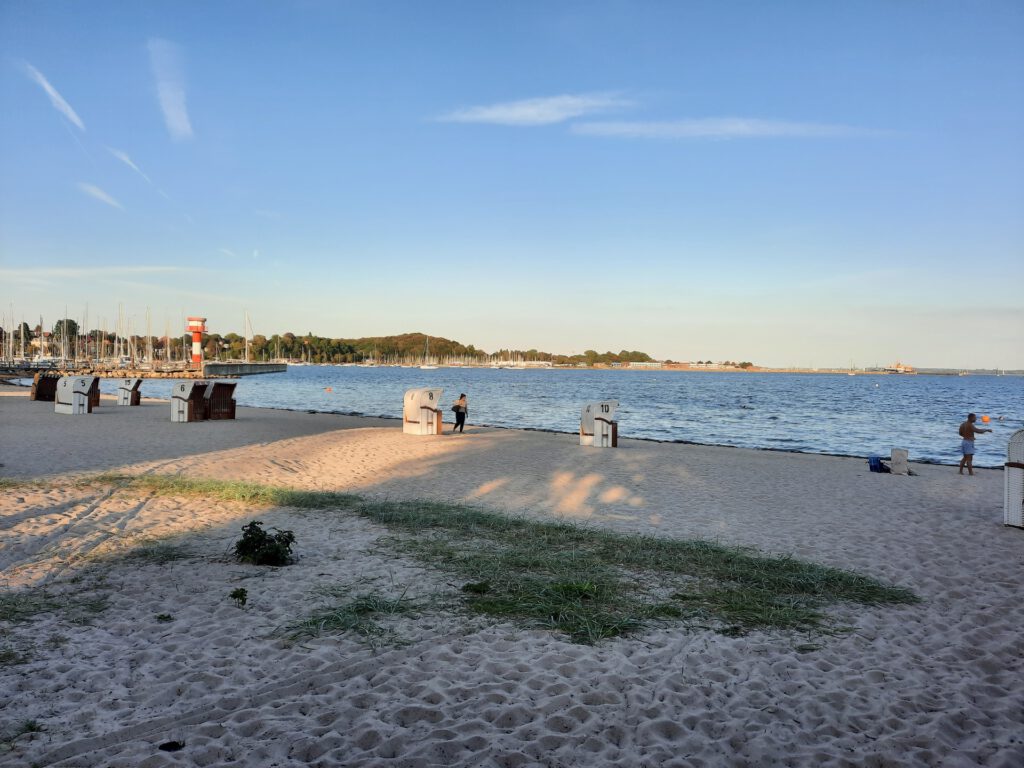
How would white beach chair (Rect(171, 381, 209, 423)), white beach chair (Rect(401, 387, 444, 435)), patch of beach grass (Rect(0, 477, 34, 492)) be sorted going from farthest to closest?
white beach chair (Rect(171, 381, 209, 423)) < white beach chair (Rect(401, 387, 444, 435)) < patch of beach grass (Rect(0, 477, 34, 492))

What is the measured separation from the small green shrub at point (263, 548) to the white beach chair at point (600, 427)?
14.3m

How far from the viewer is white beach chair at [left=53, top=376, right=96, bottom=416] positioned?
86.3 ft

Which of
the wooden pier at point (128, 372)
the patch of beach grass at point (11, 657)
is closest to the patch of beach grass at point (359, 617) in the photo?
the patch of beach grass at point (11, 657)

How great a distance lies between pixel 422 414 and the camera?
22.8 m

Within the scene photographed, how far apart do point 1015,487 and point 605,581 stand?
23.8 feet

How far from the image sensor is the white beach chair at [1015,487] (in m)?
9.63

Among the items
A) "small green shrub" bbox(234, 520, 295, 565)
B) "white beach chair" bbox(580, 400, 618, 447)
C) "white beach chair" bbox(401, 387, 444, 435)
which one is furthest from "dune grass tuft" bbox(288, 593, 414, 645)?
"white beach chair" bbox(401, 387, 444, 435)

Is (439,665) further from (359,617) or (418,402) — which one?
(418,402)

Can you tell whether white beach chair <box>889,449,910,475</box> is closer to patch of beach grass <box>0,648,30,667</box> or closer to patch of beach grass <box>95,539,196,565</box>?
patch of beach grass <box>95,539,196,565</box>

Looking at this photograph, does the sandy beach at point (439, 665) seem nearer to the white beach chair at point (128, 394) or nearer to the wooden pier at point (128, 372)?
the white beach chair at point (128, 394)

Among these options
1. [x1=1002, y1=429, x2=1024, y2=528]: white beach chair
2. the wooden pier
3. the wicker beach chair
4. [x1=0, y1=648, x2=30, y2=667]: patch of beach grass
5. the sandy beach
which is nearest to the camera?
the sandy beach

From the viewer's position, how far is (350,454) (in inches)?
682

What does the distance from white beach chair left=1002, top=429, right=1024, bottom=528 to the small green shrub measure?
991 centimetres

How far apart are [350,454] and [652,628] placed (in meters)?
13.0
